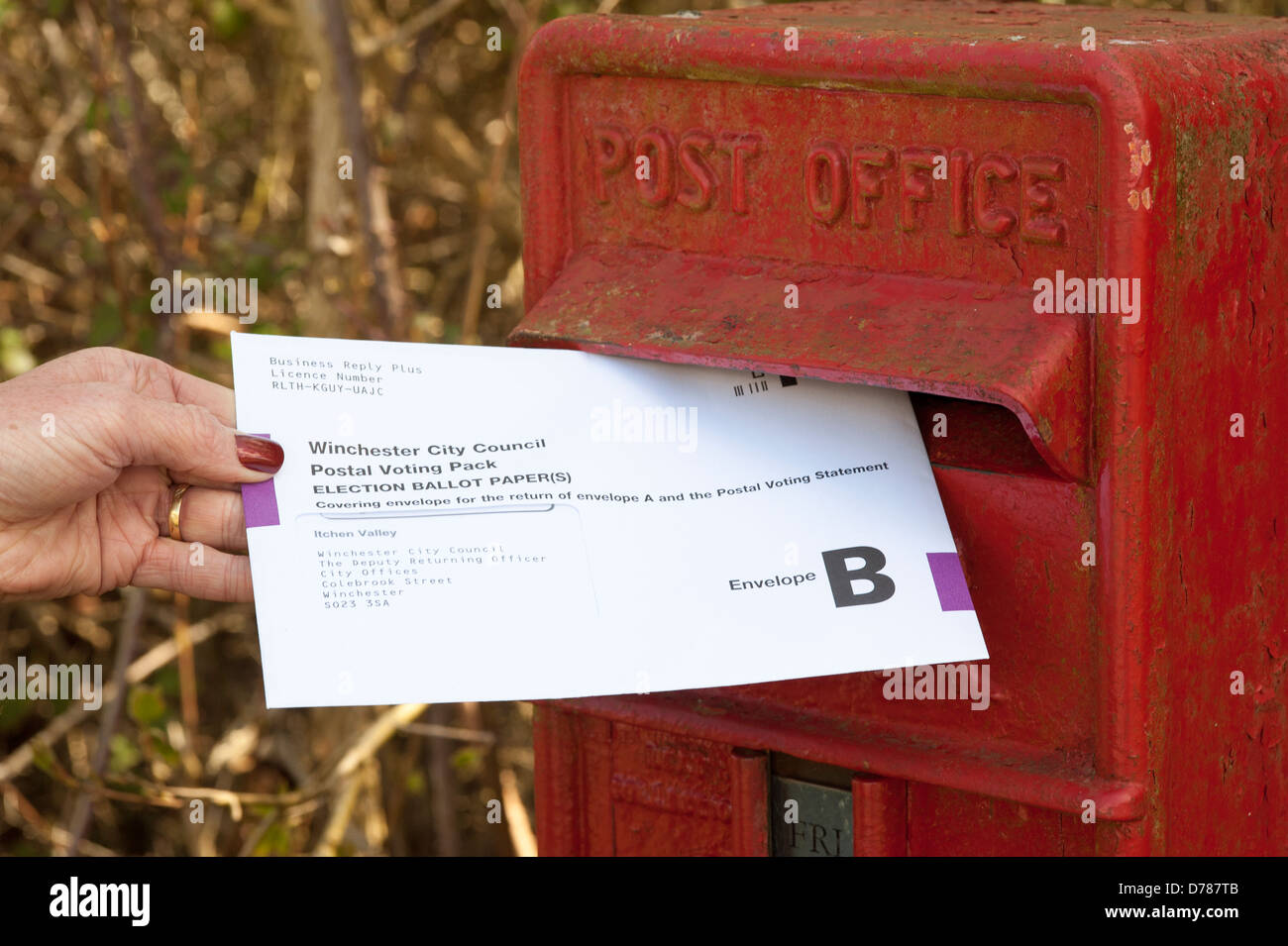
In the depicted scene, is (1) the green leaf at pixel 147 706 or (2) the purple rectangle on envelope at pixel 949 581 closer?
(2) the purple rectangle on envelope at pixel 949 581

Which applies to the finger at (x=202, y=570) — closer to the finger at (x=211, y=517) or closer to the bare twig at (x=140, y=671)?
the finger at (x=211, y=517)

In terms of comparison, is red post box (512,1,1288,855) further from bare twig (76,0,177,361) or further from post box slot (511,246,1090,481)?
bare twig (76,0,177,361)

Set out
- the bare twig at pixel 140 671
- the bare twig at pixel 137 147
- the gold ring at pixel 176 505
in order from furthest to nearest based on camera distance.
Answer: the bare twig at pixel 140 671 < the bare twig at pixel 137 147 < the gold ring at pixel 176 505

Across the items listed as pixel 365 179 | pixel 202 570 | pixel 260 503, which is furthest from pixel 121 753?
pixel 260 503

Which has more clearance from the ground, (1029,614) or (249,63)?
(249,63)

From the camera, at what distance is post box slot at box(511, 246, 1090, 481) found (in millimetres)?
1286

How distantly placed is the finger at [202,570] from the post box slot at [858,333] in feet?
1.50

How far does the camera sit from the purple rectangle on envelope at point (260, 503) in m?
1.42

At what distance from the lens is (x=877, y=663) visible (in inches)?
53.7

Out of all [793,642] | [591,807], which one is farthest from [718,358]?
[591,807]

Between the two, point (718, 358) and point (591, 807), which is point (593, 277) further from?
point (591, 807)

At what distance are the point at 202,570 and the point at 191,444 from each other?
0.23 m

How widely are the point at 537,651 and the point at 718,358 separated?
336 millimetres

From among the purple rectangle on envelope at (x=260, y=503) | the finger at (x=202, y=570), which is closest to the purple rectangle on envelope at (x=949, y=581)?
the purple rectangle on envelope at (x=260, y=503)
